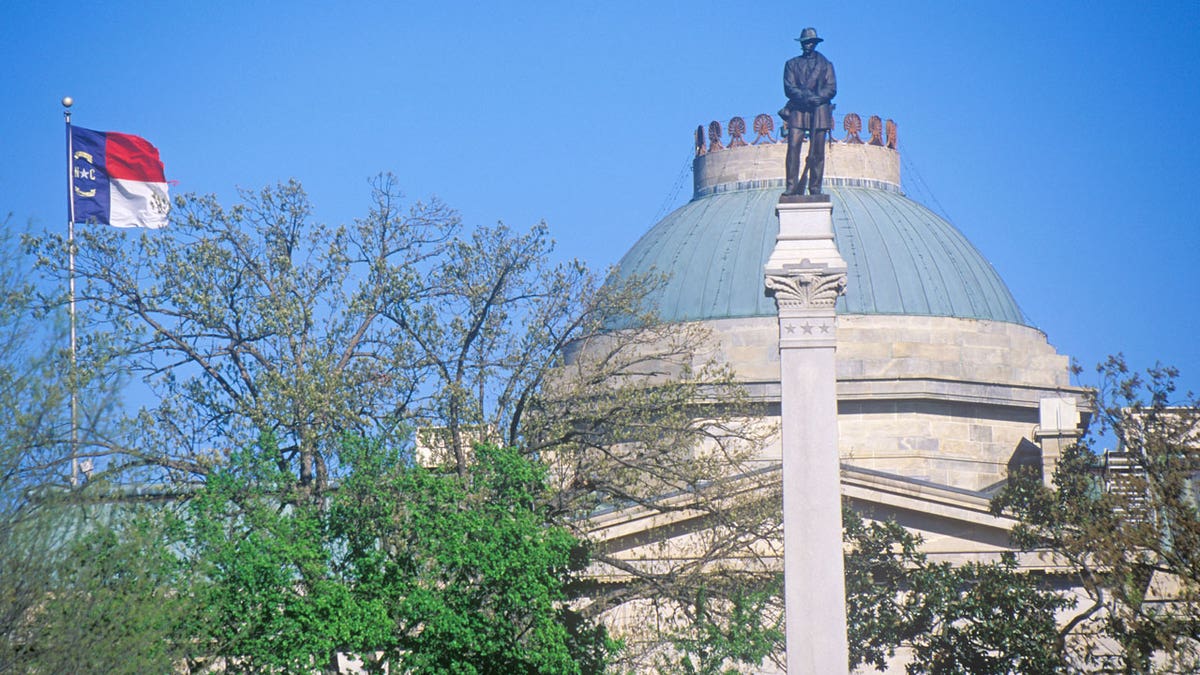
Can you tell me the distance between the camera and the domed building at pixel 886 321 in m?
63.3

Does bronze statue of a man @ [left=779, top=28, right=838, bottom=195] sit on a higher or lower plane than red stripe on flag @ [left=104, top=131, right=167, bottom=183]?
lower

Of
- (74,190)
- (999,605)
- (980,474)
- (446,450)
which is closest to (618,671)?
(446,450)

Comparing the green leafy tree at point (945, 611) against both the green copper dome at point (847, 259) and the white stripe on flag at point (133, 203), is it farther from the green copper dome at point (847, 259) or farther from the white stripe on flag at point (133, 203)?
the green copper dome at point (847, 259)

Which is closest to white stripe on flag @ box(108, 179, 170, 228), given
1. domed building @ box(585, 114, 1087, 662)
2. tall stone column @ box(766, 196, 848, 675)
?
tall stone column @ box(766, 196, 848, 675)

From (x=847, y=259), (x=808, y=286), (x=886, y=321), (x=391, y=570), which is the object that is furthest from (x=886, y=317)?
(x=808, y=286)

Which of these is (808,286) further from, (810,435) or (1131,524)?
(1131,524)

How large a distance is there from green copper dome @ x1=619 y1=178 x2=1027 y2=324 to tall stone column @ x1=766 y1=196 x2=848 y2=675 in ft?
118

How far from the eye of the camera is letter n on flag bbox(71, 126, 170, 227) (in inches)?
1732

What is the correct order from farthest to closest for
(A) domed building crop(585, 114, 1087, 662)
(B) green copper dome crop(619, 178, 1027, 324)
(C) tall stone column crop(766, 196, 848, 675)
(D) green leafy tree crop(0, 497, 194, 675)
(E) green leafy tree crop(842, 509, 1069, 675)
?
(B) green copper dome crop(619, 178, 1027, 324) → (A) domed building crop(585, 114, 1087, 662) → (E) green leafy tree crop(842, 509, 1069, 675) → (D) green leafy tree crop(0, 497, 194, 675) → (C) tall stone column crop(766, 196, 848, 675)

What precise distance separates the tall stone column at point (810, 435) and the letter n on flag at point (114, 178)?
61.1 feet

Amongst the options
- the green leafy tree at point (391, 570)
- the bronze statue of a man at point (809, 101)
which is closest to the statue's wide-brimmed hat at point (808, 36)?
the bronze statue of a man at point (809, 101)

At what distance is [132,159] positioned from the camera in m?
44.5

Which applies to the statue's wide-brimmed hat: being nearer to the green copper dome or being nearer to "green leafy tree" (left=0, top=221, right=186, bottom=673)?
"green leafy tree" (left=0, top=221, right=186, bottom=673)

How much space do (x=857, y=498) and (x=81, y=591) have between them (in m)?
23.1
